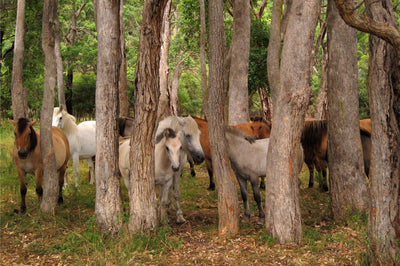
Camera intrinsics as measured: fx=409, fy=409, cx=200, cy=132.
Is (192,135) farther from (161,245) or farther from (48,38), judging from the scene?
(48,38)

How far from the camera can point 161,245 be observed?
20.3 feet

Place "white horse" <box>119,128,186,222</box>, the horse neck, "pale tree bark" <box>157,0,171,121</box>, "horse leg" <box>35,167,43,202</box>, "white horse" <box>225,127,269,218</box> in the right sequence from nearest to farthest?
"white horse" <box>119,128,186,222</box> → "white horse" <box>225,127,269,218</box> → "horse leg" <box>35,167,43,202</box> → the horse neck → "pale tree bark" <box>157,0,171,121</box>

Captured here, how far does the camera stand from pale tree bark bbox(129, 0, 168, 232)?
6.17m

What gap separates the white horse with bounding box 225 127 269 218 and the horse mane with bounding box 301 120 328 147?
2.63m

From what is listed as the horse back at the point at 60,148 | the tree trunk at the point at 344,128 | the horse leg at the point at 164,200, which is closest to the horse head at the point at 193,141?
the horse leg at the point at 164,200

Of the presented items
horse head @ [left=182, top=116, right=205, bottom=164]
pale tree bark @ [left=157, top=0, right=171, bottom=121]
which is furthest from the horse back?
pale tree bark @ [left=157, top=0, right=171, bottom=121]

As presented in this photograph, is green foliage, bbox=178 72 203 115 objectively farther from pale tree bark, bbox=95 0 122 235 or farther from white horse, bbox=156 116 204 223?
pale tree bark, bbox=95 0 122 235

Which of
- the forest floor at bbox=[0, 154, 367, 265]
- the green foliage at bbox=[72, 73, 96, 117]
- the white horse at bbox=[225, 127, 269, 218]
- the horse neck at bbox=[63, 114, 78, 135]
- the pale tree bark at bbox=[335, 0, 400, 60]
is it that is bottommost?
the forest floor at bbox=[0, 154, 367, 265]

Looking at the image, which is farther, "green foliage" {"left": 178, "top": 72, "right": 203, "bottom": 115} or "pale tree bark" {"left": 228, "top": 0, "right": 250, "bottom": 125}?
"green foliage" {"left": 178, "top": 72, "right": 203, "bottom": 115}

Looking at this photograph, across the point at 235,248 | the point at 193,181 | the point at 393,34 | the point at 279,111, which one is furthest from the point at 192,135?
the point at 193,181

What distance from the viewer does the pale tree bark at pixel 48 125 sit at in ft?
25.6

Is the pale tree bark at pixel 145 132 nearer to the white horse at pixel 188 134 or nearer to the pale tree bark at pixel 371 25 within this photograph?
the white horse at pixel 188 134

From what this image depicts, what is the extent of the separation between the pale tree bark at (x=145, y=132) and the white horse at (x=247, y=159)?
1941 mm

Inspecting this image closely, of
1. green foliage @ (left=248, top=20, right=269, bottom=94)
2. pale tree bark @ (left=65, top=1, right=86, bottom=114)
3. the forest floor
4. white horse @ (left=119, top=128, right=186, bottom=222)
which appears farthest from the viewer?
pale tree bark @ (left=65, top=1, right=86, bottom=114)
